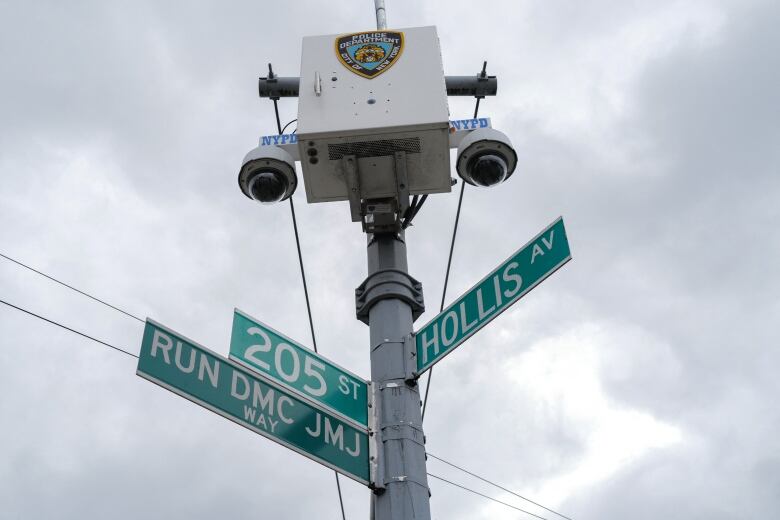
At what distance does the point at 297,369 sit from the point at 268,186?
110cm

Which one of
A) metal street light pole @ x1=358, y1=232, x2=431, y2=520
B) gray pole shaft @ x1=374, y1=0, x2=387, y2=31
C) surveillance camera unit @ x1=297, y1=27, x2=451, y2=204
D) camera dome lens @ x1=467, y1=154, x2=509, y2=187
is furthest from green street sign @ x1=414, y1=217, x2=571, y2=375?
gray pole shaft @ x1=374, y1=0, x2=387, y2=31

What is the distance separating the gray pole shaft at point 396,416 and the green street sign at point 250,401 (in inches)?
4.9

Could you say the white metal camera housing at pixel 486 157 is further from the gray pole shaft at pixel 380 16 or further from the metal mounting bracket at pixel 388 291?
the gray pole shaft at pixel 380 16

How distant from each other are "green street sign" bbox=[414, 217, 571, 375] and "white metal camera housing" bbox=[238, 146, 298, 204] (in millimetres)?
1121

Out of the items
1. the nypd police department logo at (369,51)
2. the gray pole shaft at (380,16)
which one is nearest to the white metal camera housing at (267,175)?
the nypd police department logo at (369,51)

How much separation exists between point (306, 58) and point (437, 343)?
1.97m

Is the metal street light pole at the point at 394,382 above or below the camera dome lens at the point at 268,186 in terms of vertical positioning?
below

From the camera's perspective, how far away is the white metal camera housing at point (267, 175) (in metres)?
4.13

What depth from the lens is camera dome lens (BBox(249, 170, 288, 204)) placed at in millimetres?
4145

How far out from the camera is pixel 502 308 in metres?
3.66

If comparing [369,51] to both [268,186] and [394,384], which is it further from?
[394,384]

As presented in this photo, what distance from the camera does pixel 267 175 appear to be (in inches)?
163

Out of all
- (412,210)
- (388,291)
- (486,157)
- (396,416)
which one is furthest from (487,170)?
(396,416)

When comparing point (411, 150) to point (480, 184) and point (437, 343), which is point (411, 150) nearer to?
point (480, 184)
